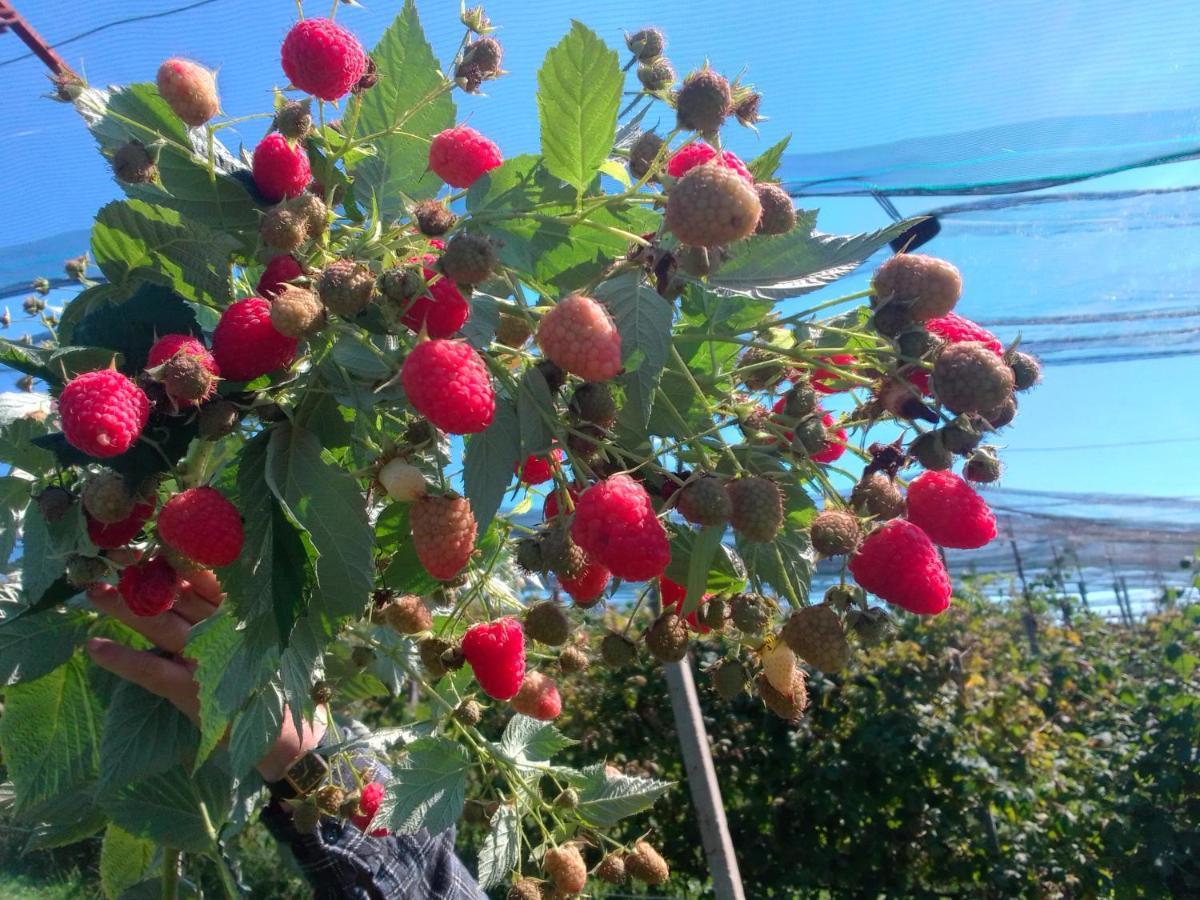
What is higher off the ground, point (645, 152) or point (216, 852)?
point (645, 152)

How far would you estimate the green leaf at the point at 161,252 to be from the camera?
593 millimetres

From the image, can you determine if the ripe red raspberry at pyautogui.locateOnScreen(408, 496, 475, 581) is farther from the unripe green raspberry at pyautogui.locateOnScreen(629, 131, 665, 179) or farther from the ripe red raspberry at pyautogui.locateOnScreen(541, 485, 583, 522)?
the unripe green raspberry at pyautogui.locateOnScreen(629, 131, 665, 179)

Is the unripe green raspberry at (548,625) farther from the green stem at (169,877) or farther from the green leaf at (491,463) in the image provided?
the green stem at (169,877)

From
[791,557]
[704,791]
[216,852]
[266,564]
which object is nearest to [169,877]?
[216,852]

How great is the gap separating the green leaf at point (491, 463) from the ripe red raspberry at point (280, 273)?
0.12 meters

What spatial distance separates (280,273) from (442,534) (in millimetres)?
154

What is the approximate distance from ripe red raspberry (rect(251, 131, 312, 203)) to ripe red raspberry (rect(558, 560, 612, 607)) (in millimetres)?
266

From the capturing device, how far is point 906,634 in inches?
130

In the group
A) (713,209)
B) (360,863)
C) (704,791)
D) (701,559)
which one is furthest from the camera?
(704,791)

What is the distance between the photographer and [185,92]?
554 mm

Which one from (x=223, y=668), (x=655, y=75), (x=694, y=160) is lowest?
(x=223, y=668)

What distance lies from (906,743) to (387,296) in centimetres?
294

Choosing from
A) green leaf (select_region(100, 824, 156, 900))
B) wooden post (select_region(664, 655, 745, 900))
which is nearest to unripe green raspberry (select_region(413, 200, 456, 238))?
green leaf (select_region(100, 824, 156, 900))

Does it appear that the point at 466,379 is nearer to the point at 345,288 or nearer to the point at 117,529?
the point at 345,288
